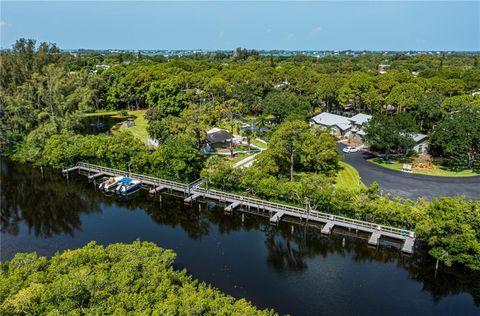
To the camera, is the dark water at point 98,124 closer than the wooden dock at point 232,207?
No

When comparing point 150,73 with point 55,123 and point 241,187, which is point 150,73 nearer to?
point 55,123

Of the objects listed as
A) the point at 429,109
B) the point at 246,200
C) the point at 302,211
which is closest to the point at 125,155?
the point at 246,200

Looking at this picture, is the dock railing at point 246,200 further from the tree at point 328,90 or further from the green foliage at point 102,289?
the tree at point 328,90

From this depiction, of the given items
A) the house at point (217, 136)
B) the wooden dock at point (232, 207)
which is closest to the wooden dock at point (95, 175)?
the house at point (217, 136)

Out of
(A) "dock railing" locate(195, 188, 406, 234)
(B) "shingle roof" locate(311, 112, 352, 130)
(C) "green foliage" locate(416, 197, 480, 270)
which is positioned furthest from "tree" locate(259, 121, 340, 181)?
(B) "shingle roof" locate(311, 112, 352, 130)

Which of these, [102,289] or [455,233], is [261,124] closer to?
[455,233]

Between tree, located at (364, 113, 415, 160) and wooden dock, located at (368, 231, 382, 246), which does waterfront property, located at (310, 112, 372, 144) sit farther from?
wooden dock, located at (368, 231, 382, 246)
